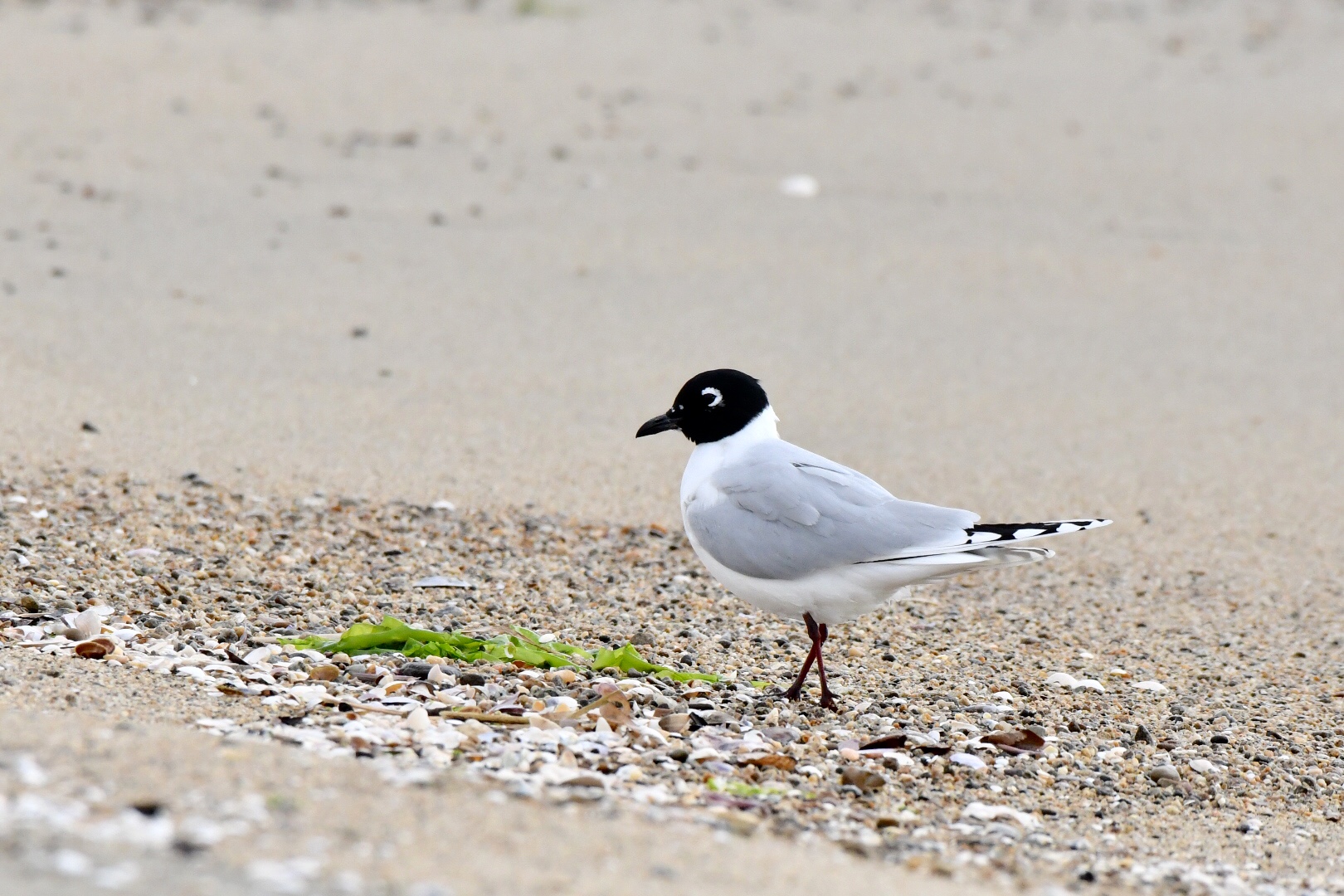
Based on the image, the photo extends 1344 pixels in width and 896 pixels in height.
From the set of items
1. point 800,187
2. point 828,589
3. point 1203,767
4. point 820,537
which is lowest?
point 1203,767

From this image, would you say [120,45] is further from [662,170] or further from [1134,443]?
[1134,443]

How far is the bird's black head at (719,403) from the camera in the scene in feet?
17.2

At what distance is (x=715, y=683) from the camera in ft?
16.3

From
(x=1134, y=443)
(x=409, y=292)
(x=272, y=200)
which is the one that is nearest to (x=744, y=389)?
(x=1134, y=443)

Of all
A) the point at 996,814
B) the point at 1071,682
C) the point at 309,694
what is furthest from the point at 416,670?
the point at 1071,682

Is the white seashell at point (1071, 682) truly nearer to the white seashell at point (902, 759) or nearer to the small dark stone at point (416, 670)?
the white seashell at point (902, 759)

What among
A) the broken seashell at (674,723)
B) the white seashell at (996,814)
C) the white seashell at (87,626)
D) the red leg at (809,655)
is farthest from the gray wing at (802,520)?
the white seashell at (87,626)

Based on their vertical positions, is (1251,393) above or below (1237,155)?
below

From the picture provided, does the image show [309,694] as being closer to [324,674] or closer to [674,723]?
[324,674]

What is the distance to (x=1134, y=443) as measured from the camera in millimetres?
7898

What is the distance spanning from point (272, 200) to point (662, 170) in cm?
250

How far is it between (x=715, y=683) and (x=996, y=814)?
111 cm

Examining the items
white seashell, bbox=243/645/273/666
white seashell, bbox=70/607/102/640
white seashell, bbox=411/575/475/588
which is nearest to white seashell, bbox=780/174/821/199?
white seashell, bbox=411/575/475/588

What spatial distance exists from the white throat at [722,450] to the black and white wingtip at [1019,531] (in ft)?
2.77
